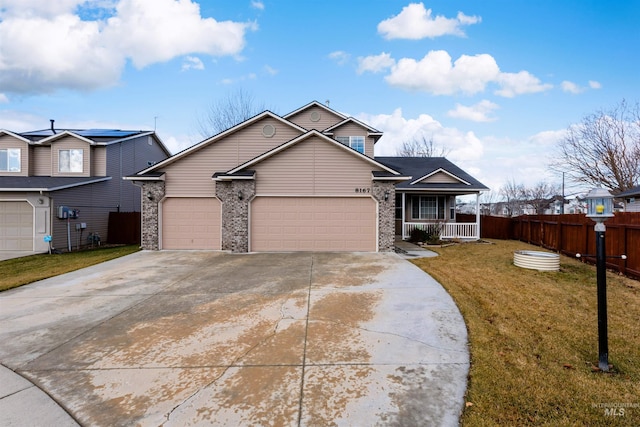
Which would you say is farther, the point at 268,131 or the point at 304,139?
the point at 268,131

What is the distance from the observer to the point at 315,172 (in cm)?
1237

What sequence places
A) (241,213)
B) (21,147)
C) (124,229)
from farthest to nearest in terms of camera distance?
(124,229) < (21,147) < (241,213)

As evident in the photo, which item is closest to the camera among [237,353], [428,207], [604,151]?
[237,353]

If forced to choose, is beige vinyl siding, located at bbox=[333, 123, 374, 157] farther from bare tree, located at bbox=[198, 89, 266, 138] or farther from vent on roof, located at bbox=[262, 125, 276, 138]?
bare tree, located at bbox=[198, 89, 266, 138]

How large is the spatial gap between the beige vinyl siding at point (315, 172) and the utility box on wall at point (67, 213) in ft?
30.0

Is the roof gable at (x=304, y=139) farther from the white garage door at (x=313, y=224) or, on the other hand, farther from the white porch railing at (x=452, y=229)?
the white porch railing at (x=452, y=229)

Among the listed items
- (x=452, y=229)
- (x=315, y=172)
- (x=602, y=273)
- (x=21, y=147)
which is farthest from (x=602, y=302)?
(x=21, y=147)

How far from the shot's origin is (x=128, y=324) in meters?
5.04

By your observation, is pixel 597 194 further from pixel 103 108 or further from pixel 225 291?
pixel 103 108

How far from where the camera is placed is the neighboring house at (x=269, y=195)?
486 inches

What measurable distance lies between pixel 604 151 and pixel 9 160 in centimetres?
3839

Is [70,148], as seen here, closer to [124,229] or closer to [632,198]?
[124,229]

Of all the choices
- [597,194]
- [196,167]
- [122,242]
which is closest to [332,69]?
[196,167]

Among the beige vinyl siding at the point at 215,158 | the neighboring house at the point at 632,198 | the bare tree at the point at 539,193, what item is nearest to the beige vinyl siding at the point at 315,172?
the beige vinyl siding at the point at 215,158
